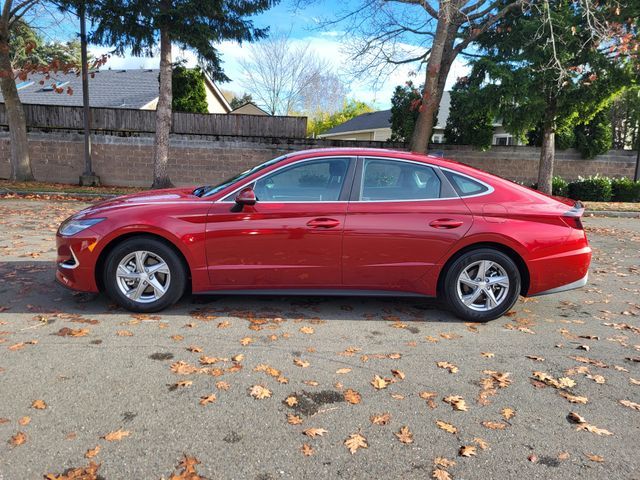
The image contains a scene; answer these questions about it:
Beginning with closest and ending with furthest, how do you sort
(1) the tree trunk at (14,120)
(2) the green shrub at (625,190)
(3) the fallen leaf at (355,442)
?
(3) the fallen leaf at (355,442), (1) the tree trunk at (14,120), (2) the green shrub at (625,190)

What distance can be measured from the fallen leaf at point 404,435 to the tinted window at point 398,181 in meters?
2.25

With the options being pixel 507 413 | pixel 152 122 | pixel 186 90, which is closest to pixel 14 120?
pixel 152 122

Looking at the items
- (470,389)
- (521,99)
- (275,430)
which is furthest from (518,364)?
(521,99)

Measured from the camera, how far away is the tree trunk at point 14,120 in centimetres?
1458

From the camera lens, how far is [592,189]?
52.5ft

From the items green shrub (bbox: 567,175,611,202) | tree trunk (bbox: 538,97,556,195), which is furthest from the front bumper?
green shrub (bbox: 567,175,611,202)

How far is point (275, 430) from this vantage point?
2770 mm

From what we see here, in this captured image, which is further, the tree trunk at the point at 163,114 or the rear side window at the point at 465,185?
the tree trunk at the point at 163,114

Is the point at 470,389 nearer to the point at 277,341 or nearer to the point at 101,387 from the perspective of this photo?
the point at 277,341

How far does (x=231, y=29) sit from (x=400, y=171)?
12519 mm

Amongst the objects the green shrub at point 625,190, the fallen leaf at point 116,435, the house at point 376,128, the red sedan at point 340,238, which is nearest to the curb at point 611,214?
the green shrub at point 625,190

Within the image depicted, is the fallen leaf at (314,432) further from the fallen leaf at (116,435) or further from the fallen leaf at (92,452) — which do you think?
the fallen leaf at (92,452)

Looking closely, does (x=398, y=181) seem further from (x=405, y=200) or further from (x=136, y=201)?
(x=136, y=201)

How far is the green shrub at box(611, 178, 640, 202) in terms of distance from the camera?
53.2ft
